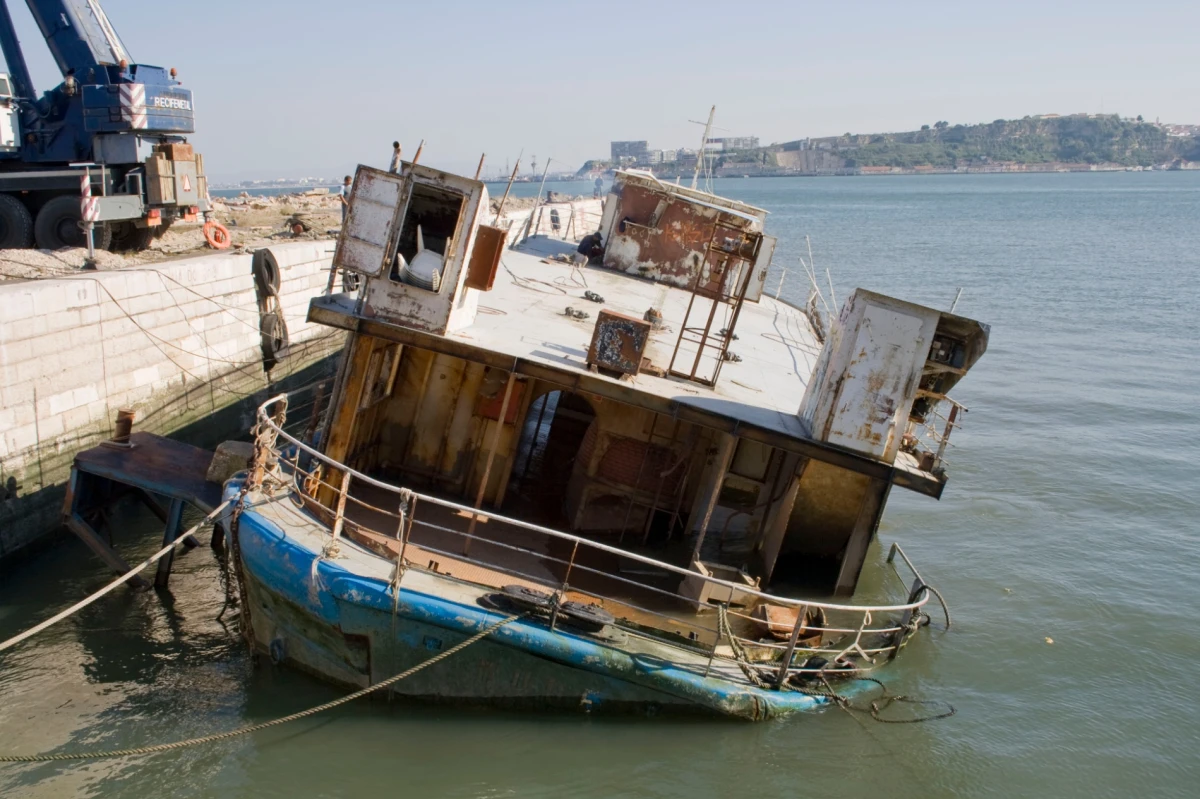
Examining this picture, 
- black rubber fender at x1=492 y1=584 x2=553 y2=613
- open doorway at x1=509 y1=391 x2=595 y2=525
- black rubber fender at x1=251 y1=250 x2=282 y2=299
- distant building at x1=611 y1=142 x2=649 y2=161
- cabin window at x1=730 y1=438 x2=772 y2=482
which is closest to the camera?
black rubber fender at x1=492 y1=584 x2=553 y2=613

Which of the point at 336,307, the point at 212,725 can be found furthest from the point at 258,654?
the point at 336,307

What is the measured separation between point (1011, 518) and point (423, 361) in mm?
11400

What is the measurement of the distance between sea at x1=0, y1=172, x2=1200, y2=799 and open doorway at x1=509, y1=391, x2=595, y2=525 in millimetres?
3342

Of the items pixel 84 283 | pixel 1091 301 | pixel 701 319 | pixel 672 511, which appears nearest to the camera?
pixel 672 511

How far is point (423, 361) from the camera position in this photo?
1135 cm

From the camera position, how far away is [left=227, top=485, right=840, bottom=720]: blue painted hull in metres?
8.29

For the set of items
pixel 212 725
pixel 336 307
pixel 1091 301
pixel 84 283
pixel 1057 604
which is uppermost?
pixel 1091 301

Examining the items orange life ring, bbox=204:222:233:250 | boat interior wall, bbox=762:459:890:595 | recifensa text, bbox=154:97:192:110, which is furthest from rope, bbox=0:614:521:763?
recifensa text, bbox=154:97:192:110

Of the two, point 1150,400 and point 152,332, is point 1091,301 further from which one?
point 152,332

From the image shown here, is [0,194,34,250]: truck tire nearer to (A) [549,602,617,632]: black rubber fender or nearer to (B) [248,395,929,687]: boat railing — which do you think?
(B) [248,395,929,687]: boat railing

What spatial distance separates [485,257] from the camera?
406 inches

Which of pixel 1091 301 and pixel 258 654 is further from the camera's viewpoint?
pixel 1091 301

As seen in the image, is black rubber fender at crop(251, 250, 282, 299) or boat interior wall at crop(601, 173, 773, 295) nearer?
boat interior wall at crop(601, 173, 773, 295)

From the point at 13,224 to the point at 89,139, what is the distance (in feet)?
8.47
